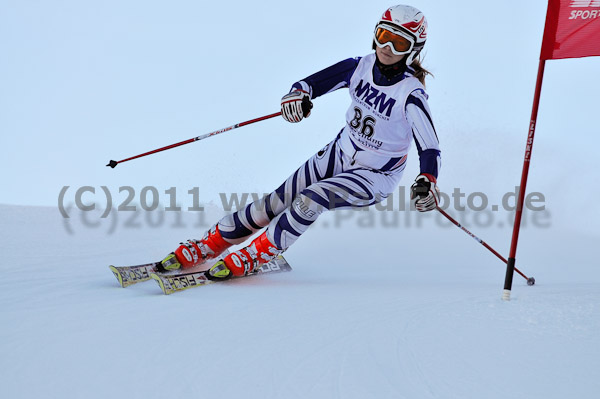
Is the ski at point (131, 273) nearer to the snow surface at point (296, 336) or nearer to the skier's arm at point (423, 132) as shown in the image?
the snow surface at point (296, 336)

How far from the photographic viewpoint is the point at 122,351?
1.86 meters

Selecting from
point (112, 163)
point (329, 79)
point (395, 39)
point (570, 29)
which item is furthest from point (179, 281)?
point (570, 29)

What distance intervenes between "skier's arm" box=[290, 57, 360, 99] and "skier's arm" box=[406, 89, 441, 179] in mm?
471

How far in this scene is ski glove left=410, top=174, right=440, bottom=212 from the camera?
288cm

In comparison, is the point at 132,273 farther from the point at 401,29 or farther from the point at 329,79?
the point at 401,29

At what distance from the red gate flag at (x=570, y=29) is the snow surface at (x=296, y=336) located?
1266 millimetres

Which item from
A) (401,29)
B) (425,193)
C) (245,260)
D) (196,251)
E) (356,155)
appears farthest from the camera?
(196,251)

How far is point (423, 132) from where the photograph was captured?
3.04 m

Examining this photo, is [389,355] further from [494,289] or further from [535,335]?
[494,289]

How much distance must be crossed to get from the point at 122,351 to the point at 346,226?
13.0 feet

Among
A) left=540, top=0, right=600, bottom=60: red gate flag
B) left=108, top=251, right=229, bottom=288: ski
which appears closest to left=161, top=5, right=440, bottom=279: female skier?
left=108, top=251, right=229, bottom=288: ski

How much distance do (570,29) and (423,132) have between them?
92 centimetres

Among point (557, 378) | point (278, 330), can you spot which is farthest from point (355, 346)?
point (557, 378)

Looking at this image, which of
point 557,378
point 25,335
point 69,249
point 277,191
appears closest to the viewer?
point 557,378
